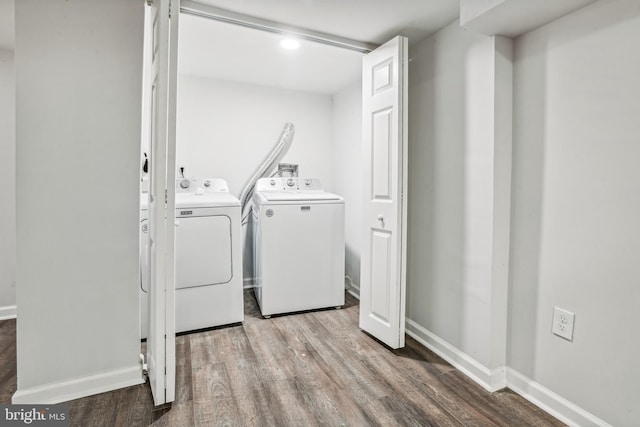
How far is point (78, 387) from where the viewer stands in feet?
5.44

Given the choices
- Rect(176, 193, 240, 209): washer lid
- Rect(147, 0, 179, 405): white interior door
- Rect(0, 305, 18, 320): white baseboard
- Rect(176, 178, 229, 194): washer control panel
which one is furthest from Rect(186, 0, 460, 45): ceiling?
Rect(0, 305, 18, 320): white baseboard

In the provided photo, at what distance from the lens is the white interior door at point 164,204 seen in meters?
1.44

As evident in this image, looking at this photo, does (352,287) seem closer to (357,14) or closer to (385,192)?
(385,192)

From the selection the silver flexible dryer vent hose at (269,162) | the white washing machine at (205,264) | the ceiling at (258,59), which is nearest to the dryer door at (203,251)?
the white washing machine at (205,264)

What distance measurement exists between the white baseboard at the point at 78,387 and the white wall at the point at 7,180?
1.41 m

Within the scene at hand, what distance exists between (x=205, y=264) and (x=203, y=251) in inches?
3.8

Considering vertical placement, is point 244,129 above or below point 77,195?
above

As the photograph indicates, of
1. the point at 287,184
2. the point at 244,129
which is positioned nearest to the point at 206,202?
the point at 287,184

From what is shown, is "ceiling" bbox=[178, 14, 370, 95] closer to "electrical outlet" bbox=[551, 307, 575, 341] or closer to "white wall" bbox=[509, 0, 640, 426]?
"white wall" bbox=[509, 0, 640, 426]

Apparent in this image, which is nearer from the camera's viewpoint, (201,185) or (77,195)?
(77,195)

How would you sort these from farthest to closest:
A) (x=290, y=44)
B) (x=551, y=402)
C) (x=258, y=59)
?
1. (x=258, y=59)
2. (x=290, y=44)
3. (x=551, y=402)

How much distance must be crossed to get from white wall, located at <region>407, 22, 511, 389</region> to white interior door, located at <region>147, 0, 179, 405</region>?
1.52 meters

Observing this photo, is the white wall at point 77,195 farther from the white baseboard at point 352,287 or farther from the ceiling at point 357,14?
the white baseboard at point 352,287

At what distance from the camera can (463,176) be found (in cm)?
192
